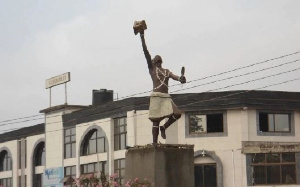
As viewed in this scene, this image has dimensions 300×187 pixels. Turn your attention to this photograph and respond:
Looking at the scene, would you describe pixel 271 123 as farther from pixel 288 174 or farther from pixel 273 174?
pixel 288 174

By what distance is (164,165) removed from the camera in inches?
730

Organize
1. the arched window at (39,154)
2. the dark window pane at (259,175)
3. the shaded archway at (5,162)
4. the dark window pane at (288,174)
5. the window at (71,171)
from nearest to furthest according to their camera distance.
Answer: the dark window pane at (259,175) < the dark window pane at (288,174) < the window at (71,171) < the arched window at (39,154) < the shaded archway at (5,162)

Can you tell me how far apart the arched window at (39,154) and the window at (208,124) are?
17.9 meters

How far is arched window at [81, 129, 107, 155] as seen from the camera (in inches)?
1897

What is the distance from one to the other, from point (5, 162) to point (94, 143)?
16.0 meters

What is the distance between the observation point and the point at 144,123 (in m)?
44.2

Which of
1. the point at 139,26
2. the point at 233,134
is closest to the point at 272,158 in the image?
the point at 233,134

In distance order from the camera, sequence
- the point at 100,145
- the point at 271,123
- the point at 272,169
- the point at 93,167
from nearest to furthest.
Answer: the point at 272,169 < the point at 271,123 < the point at 100,145 < the point at 93,167

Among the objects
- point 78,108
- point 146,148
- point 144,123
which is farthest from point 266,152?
point 146,148

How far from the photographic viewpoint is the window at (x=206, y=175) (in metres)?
42.7

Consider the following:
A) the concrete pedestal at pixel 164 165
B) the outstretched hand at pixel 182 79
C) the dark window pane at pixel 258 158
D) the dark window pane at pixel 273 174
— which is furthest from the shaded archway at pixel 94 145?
the outstretched hand at pixel 182 79

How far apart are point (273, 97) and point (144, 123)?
8305 millimetres

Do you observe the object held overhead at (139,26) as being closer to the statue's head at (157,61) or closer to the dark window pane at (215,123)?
the statue's head at (157,61)

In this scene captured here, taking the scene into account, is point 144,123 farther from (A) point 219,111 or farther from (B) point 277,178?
(B) point 277,178
